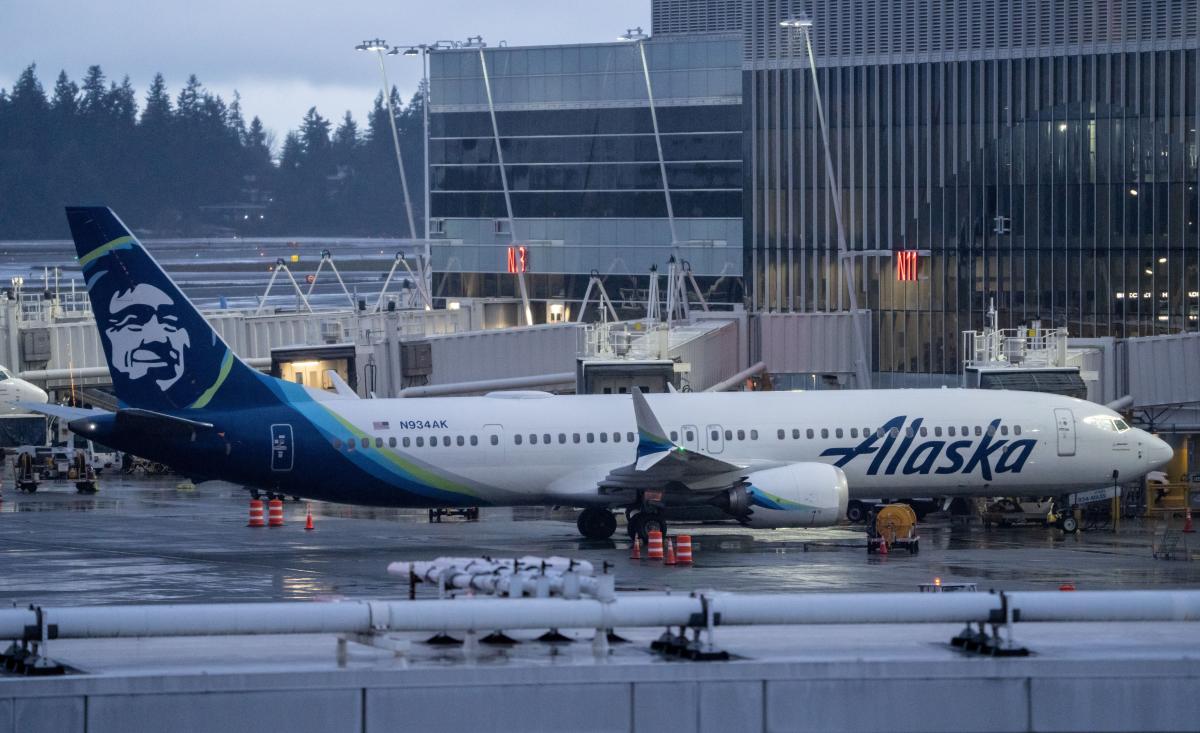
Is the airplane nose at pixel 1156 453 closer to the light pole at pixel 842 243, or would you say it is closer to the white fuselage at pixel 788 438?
the white fuselage at pixel 788 438

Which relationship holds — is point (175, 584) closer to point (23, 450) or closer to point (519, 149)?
point (23, 450)

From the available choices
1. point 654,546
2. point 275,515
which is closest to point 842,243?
point 275,515

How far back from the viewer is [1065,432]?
134 ft

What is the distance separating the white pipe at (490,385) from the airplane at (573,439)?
14736 mm

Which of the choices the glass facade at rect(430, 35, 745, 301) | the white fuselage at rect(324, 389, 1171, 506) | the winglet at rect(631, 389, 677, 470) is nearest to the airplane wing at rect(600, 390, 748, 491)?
the winglet at rect(631, 389, 677, 470)

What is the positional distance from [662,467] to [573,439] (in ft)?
8.46

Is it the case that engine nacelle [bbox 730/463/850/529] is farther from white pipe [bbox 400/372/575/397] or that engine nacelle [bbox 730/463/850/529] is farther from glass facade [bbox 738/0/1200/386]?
glass facade [bbox 738/0/1200/386]

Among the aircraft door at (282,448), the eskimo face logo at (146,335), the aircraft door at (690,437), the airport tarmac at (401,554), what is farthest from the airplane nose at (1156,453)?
the eskimo face logo at (146,335)

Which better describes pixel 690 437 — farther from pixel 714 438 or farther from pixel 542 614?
pixel 542 614

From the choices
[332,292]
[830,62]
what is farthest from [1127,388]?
[332,292]

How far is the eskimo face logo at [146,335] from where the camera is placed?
36.6m

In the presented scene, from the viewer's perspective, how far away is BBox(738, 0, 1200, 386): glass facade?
68.4 meters

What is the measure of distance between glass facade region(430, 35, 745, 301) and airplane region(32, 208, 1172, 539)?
35.9 meters

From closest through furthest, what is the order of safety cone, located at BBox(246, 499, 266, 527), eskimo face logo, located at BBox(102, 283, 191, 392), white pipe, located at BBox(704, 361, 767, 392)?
eskimo face logo, located at BBox(102, 283, 191, 392)
safety cone, located at BBox(246, 499, 266, 527)
white pipe, located at BBox(704, 361, 767, 392)
